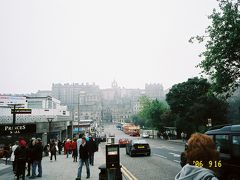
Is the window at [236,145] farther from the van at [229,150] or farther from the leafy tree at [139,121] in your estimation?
the leafy tree at [139,121]

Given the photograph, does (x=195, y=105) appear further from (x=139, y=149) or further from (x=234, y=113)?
(x=139, y=149)

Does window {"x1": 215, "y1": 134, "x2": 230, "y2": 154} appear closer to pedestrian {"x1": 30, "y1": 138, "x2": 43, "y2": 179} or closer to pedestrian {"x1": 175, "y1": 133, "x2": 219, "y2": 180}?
pedestrian {"x1": 175, "y1": 133, "x2": 219, "y2": 180}

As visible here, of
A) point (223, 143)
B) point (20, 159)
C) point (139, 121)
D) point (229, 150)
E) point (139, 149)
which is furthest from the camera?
point (139, 121)

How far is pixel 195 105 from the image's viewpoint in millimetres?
43719

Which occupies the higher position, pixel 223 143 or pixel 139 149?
pixel 223 143

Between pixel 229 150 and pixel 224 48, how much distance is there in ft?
59.8

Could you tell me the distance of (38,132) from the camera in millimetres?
33281

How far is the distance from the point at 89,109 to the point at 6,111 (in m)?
161

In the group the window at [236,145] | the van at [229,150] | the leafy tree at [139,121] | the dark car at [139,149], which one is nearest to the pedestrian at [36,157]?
the van at [229,150]

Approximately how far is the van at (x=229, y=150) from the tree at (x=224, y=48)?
17.0 m

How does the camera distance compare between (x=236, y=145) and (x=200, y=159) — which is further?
(x=236, y=145)

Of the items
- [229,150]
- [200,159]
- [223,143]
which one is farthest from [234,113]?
[200,159]

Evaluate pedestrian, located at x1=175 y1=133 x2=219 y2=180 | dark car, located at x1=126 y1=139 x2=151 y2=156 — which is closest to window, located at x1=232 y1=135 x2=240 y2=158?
pedestrian, located at x1=175 y1=133 x2=219 y2=180

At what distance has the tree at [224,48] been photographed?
2361 cm
